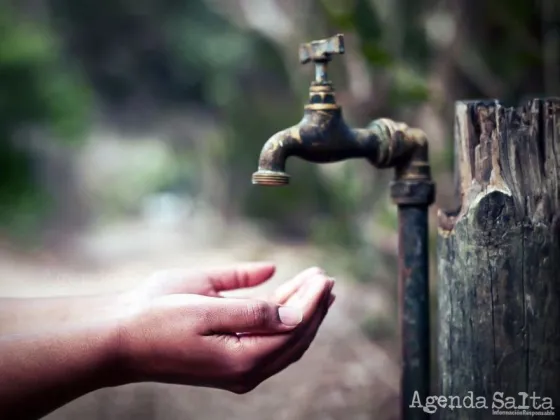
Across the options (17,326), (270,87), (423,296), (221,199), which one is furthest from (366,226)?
(221,199)

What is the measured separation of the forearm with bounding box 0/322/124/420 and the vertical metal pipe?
0.62 m

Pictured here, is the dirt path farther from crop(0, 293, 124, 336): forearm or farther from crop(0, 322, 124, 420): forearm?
crop(0, 322, 124, 420): forearm

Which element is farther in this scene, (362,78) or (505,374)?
(362,78)

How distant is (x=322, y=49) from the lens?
1466 mm

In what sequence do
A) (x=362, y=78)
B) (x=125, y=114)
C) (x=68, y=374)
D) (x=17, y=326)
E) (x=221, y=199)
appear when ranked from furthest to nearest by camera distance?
(x=125, y=114), (x=221, y=199), (x=362, y=78), (x=17, y=326), (x=68, y=374)

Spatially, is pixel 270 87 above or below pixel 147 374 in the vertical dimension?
above

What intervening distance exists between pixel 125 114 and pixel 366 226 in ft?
27.7

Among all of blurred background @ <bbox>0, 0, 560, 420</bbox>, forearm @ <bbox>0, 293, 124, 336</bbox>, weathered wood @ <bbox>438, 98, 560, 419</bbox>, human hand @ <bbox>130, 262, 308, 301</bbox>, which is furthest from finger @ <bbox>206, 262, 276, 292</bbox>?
blurred background @ <bbox>0, 0, 560, 420</bbox>

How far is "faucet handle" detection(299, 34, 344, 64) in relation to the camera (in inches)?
56.5

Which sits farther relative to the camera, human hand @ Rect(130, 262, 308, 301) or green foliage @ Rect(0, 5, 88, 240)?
green foliage @ Rect(0, 5, 88, 240)

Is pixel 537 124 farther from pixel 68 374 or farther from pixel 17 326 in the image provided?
pixel 17 326

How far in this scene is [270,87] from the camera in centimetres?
796

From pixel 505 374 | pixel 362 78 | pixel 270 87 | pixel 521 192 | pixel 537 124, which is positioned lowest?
pixel 505 374

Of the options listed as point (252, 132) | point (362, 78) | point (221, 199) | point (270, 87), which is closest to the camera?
point (362, 78)
